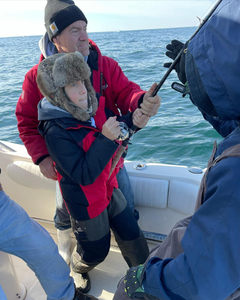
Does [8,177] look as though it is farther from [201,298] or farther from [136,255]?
[201,298]

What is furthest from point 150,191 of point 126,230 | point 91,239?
point 91,239

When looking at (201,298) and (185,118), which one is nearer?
(201,298)

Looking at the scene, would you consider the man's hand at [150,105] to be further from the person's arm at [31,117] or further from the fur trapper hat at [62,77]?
the person's arm at [31,117]

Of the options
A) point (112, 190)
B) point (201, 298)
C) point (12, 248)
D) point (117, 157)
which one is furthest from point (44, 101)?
point (201, 298)

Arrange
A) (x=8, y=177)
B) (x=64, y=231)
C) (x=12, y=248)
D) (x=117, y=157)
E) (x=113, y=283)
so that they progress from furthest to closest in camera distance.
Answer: (x=8, y=177), (x=64, y=231), (x=113, y=283), (x=117, y=157), (x=12, y=248)

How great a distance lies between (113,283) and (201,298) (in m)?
1.37

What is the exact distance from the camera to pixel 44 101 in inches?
60.7

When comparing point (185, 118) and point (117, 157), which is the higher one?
point (117, 157)

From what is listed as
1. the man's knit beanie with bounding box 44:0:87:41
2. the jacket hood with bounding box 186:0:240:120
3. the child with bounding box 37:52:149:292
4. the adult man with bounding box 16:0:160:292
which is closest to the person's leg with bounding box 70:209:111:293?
the child with bounding box 37:52:149:292

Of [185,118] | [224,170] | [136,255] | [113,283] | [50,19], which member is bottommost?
[185,118]

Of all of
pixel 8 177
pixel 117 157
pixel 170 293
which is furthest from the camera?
A: pixel 8 177

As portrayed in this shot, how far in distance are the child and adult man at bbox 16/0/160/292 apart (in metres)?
0.19

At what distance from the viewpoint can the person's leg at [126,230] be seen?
1742 mm

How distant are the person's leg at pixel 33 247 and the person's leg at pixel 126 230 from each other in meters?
0.40
